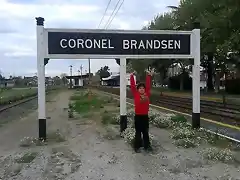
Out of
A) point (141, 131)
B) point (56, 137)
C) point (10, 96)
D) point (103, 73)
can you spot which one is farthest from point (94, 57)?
point (103, 73)

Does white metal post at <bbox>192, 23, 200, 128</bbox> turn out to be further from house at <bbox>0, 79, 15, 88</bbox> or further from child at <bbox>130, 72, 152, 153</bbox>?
house at <bbox>0, 79, 15, 88</bbox>

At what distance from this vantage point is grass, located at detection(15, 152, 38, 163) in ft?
26.9

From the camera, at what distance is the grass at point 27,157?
26.9 ft

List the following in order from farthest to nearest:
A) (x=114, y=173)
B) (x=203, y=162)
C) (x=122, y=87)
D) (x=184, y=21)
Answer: (x=184, y=21)
(x=122, y=87)
(x=203, y=162)
(x=114, y=173)

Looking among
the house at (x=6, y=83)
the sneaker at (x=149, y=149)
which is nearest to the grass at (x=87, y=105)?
the sneaker at (x=149, y=149)

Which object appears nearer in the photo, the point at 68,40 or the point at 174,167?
the point at 174,167

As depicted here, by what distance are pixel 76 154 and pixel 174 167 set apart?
8.18 feet

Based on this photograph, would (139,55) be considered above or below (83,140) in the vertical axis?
above

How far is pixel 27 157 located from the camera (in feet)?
27.8

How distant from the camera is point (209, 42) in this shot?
36.1 meters

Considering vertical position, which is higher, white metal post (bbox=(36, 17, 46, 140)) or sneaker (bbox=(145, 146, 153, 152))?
white metal post (bbox=(36, 17, 46, 140))

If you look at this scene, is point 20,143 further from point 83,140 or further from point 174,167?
point 174,167

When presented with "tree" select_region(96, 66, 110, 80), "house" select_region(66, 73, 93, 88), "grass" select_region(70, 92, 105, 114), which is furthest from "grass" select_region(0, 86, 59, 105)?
"tree" select_region(96, 66, 110, 80)

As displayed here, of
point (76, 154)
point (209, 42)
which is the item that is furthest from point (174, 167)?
point (209, 42)
